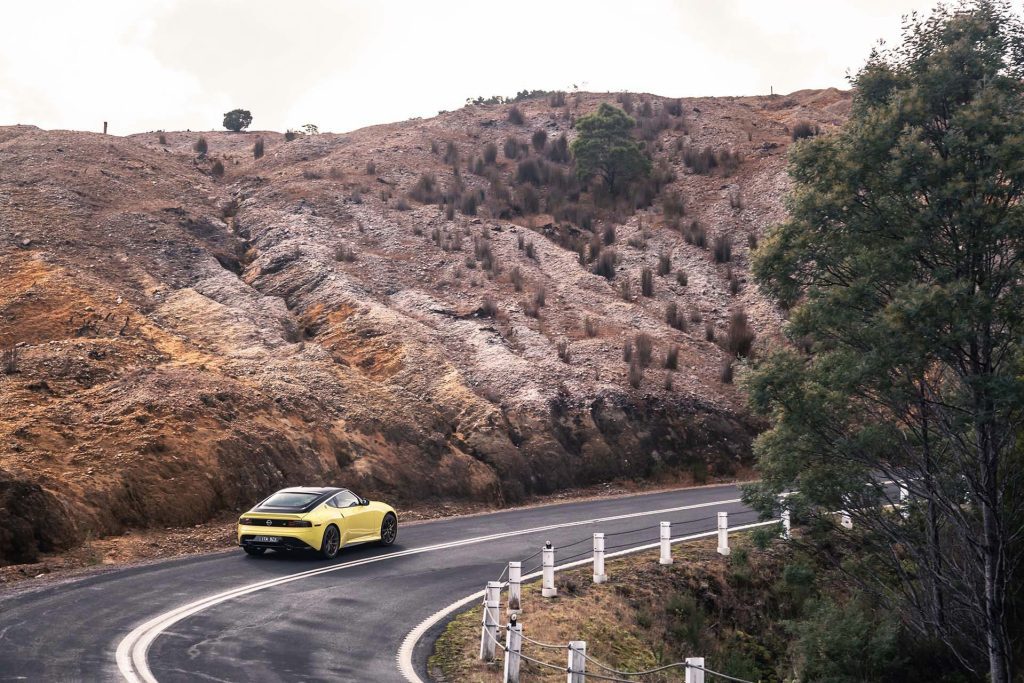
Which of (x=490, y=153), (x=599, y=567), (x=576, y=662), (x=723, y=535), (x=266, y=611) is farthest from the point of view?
(x=490, y=153)

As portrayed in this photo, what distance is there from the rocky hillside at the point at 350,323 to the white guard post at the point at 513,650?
10.3 metres

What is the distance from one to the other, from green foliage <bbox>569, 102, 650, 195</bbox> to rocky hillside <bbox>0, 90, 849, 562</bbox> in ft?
4.30

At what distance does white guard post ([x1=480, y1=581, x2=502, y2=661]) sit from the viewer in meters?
10.8

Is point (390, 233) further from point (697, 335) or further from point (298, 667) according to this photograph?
point (298, 667)

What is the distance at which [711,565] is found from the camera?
1777cm

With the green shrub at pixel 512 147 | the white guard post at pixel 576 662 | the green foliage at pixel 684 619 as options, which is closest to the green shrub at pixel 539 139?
the green shrub at pixel 512 147

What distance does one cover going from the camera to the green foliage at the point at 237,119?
227 ft

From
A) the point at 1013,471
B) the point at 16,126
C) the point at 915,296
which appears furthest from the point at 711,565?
the point at 16,126

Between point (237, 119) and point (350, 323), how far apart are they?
44191mm

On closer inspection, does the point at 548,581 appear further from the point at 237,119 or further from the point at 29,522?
the point at 237,119

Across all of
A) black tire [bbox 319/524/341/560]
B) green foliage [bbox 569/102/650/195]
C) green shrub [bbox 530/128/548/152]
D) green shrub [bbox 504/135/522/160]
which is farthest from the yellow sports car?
green shrub [bbox 530/128/548/152]

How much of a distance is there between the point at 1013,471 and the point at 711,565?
5825mm

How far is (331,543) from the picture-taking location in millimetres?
16688

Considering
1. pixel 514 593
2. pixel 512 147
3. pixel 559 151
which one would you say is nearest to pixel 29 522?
pixel 514 593
